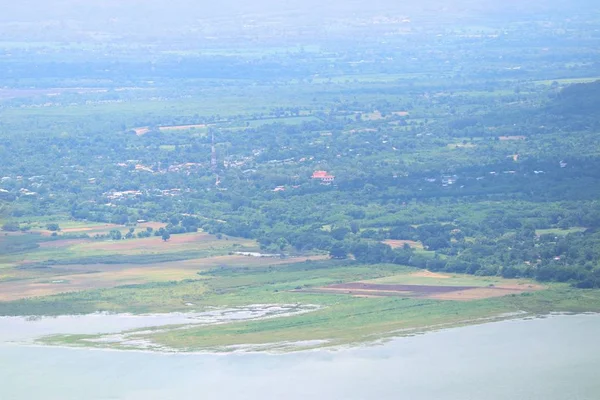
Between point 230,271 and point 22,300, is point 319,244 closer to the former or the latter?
point 230,271

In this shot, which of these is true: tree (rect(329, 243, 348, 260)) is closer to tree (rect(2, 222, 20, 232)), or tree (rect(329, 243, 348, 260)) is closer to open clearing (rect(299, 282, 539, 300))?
open clearing (rect(299, 282, 539, 300))

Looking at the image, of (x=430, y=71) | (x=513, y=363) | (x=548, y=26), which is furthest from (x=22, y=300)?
(x=548, y=26)

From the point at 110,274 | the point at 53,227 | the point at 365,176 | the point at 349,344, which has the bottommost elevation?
the point at 349,344

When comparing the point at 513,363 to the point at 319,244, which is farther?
the point at 319,244

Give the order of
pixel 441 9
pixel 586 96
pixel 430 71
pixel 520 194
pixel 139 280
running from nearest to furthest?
1. pixel 139 280
2. pixel 520 194
3. pixel 586 96
4. pixel 430 71
5. pixel 441 9

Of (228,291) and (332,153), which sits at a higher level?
(332,153)

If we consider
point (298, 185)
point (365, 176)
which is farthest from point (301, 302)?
point (365, 176)

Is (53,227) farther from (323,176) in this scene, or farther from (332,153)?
(332,153)
